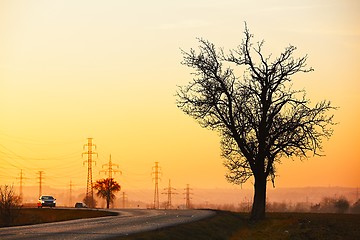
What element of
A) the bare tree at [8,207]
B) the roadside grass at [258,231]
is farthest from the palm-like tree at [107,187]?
the roadside grass at [258,231]

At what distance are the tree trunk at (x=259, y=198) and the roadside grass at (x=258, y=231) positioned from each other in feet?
7.87

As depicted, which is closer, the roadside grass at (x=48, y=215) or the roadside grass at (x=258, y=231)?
the roadside grass at (x=258, y=231)

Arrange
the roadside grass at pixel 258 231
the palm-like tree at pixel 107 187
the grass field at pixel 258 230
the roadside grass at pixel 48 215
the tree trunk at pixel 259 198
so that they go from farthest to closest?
the palm-like tree at pixel 107 187
the roadside grass at pixel 48 215
the tree trunk at pixel 259 198
the grass field at pixel 258 230
the roadside grass at pixel 258 231

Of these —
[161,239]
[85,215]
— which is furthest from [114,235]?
[85,215]

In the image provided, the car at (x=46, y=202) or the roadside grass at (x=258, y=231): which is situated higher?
the car at (x=46, y=202)

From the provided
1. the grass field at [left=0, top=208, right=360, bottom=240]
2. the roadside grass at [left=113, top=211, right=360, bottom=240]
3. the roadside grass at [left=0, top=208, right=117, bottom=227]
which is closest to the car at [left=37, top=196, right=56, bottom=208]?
the roadside grass at [left=0, top=208, right=117, bottom=227]

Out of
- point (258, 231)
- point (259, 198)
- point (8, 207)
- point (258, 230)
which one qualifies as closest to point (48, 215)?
point (8, 207)

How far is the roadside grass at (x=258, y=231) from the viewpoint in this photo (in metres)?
36.8

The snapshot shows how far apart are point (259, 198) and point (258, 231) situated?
11810mm

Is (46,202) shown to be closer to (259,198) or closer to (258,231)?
(259,198)

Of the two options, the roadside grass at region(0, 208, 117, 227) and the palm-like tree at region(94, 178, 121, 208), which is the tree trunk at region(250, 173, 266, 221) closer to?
the roadside grass at region(0, 208, 117, 227)

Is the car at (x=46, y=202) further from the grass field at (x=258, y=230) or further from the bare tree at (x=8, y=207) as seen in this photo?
the grass field at (x=258, y=230)

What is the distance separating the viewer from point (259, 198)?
59.2 metres

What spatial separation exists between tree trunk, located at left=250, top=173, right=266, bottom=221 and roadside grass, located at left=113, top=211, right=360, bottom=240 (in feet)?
7.87
